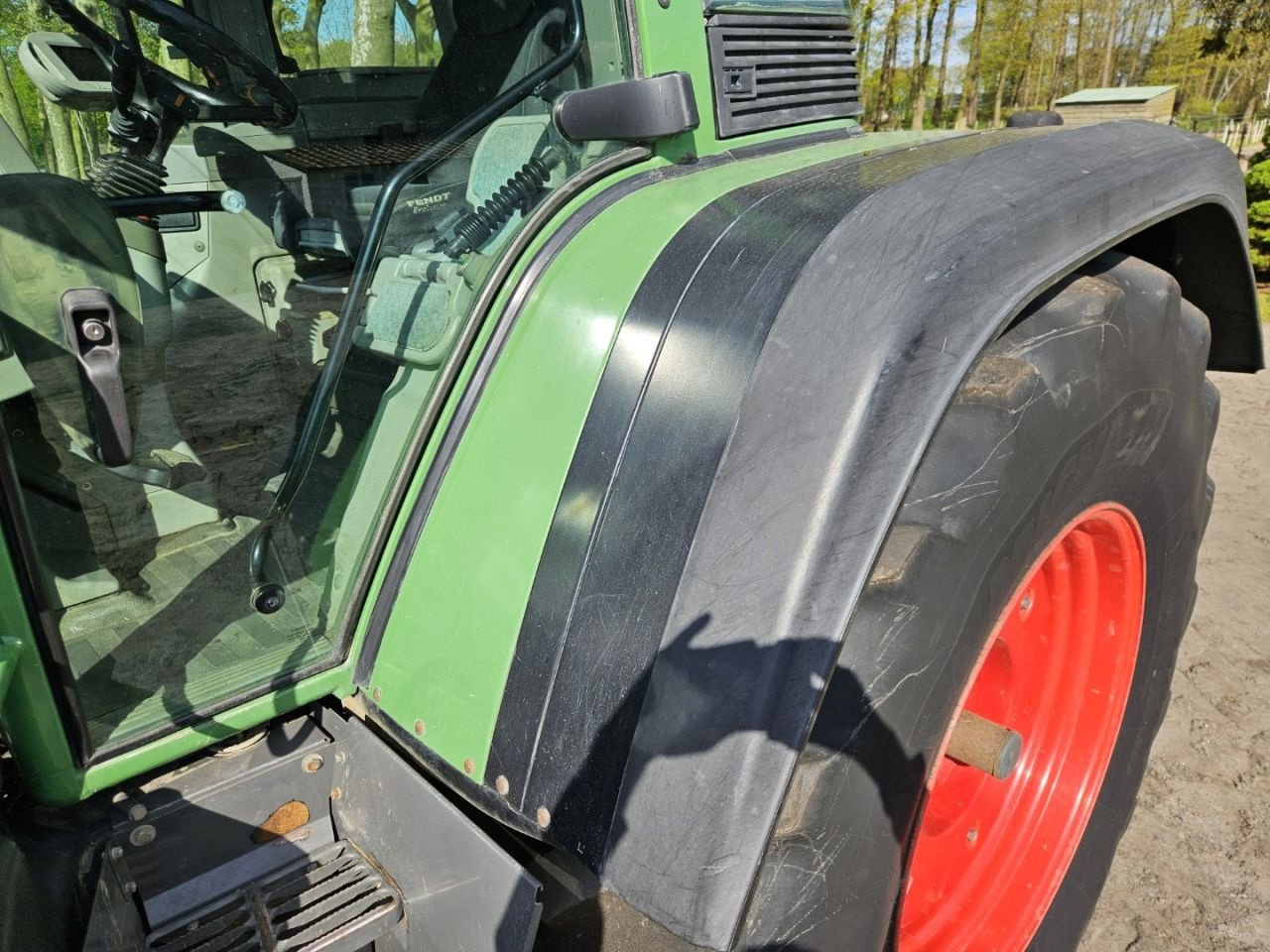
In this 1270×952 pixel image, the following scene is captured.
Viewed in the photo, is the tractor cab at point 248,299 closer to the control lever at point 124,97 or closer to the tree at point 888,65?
the control lever at point 124,97

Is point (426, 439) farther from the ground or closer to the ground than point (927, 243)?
closer to the ground

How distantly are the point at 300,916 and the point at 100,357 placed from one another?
79 centimetres

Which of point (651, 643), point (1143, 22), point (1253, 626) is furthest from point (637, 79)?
point (1143, 22)

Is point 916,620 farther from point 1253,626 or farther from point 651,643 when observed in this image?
point 1253,626

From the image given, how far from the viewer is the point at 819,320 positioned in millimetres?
948

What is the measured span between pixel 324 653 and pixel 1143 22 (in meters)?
30.6

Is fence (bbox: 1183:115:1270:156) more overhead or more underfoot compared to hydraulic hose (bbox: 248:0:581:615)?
more underfoot

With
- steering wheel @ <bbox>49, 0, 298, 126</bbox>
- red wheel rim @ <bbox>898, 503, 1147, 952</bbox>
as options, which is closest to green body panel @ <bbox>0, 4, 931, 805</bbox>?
steering wheel @ <bbox>49, 0, 298, 126</bbox>

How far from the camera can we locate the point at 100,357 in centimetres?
99

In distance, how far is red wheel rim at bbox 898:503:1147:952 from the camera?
161 cm

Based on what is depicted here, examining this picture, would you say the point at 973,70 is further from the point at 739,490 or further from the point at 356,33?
the point at 739,490

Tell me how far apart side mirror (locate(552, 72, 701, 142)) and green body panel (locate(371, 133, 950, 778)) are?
0.09 m

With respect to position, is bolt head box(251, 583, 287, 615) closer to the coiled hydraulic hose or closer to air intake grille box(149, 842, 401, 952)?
air intake grille box(149, 842, 401, 952)

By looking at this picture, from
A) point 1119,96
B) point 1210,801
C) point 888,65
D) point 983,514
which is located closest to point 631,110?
point 983,514
